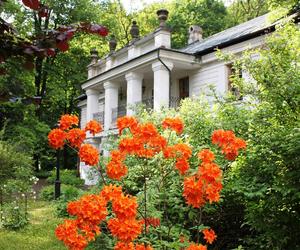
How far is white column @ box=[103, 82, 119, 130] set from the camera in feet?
71.9

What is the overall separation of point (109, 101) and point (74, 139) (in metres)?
18.1

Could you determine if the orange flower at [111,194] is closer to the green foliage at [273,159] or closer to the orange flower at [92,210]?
the orange flower at [92,210]

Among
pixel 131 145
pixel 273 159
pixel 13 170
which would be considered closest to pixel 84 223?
pixel 131 145

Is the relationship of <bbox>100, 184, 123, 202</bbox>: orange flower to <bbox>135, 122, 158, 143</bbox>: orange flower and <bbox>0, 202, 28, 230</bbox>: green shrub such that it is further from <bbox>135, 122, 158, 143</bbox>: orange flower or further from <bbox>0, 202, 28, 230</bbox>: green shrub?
<bbox>0, 202, 28, 230</bbox>: green shrub

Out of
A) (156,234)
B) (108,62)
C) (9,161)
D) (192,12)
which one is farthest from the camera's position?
(192,12)

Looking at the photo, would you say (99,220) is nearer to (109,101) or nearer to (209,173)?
(209,173)

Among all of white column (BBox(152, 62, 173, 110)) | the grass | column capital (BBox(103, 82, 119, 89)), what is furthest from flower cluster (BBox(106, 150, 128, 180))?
column capital (BBox(103, 82, 119, 89))

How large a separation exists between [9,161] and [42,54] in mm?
13447

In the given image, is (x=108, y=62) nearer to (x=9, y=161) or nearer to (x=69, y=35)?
(x=9, y=161)

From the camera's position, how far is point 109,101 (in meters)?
22.1

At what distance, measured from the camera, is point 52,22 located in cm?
3012

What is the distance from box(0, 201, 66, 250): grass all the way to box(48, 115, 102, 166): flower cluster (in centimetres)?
428

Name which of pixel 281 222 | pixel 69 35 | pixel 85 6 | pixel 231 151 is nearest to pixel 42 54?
pixel 69 35

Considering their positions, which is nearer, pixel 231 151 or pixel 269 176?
pixel 231 151
